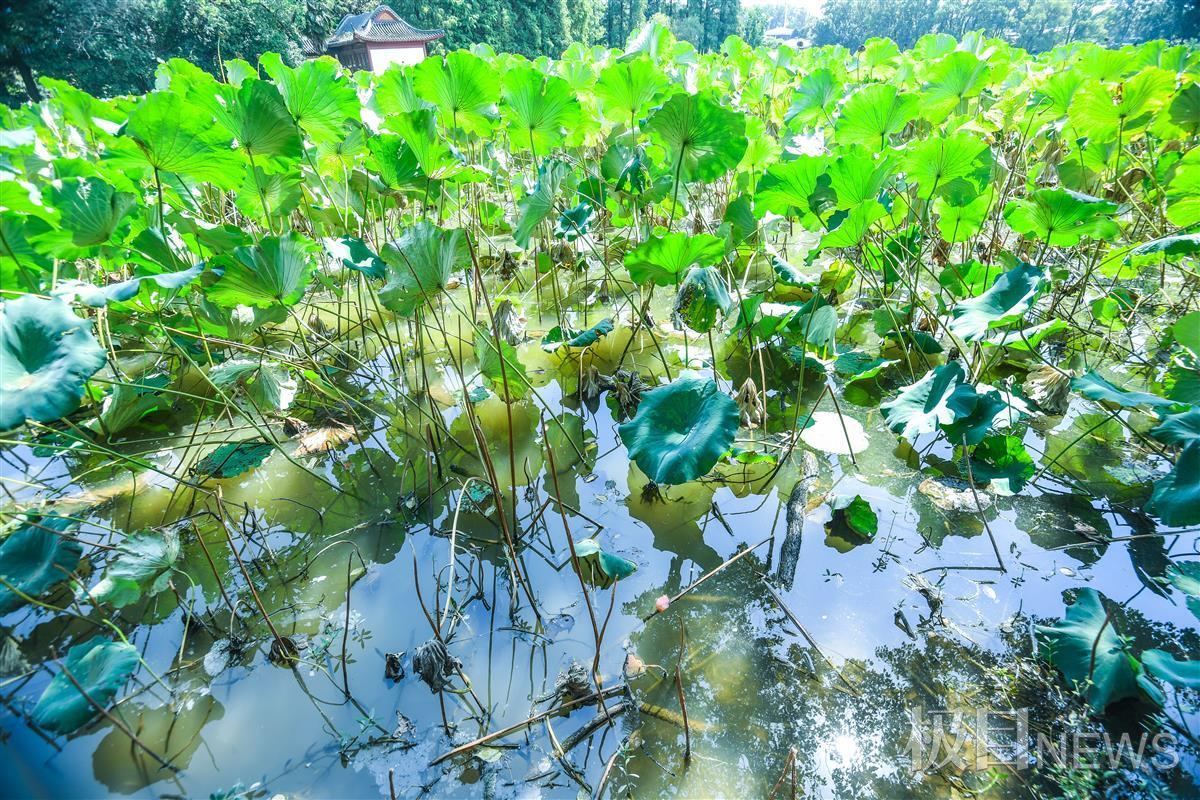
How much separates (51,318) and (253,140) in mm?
719

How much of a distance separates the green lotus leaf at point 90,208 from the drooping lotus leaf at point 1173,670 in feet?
6.77

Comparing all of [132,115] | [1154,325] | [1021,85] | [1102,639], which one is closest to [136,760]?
[132,115]

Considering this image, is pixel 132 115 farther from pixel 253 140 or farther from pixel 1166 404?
pixel 1166 404

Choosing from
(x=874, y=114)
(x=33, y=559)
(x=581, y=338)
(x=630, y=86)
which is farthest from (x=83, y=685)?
(x=874, y=114)

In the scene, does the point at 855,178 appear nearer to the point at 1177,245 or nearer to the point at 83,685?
the point at 1177,245

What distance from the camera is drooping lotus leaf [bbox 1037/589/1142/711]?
895 millimetres

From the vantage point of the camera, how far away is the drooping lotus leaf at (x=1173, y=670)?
80 cm

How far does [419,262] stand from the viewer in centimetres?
144

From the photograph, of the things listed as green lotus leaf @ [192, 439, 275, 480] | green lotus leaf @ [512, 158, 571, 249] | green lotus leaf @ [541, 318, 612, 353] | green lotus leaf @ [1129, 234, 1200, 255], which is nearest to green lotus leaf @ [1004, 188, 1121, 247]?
green lotus leaf @ [1129, 234, 1200, 255]

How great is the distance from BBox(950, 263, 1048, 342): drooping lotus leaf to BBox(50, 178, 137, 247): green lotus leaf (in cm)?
181

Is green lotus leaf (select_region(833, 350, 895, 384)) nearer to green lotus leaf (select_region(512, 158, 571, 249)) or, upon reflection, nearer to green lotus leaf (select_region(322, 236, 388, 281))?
green lotus leaf (select_region(512, 158, 571, 249))

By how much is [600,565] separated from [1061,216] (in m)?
1.40

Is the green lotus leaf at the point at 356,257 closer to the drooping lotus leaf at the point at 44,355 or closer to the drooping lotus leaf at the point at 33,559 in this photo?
the drooping lotus leaf at the point at 44,355

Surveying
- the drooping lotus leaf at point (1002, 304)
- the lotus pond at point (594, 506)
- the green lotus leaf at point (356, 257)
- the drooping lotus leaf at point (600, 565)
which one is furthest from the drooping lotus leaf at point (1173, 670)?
the green lotus leaf at point (356, 257)
